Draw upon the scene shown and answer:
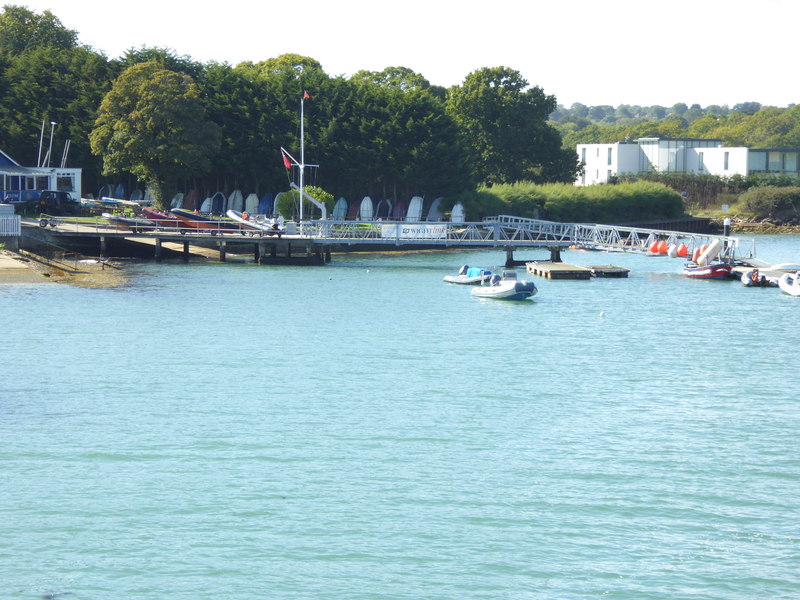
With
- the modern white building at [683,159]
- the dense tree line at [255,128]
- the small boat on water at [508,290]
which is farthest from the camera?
the modern white building at [683,159]

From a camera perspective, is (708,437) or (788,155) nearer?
(708,437)

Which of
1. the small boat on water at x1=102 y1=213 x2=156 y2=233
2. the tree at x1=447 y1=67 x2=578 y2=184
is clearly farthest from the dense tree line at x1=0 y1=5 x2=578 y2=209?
the tree at x1=447 y1=67 x2=578 y2=184

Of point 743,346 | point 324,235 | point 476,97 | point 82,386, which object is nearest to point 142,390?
point 82,386

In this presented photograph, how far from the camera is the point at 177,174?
93375 mm

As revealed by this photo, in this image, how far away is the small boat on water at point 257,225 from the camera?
255ft

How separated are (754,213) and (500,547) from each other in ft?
426

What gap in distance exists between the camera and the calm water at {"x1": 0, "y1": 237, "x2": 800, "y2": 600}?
69.4 feet

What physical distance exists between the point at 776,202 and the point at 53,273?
103m

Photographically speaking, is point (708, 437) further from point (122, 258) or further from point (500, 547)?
point (122, 258)

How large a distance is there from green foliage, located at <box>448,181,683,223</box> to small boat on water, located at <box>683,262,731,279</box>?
109 ft

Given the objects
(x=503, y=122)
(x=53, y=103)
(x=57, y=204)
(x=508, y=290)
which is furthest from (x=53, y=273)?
(x=503, y=122)

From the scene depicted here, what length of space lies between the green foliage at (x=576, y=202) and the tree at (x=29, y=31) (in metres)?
55.8

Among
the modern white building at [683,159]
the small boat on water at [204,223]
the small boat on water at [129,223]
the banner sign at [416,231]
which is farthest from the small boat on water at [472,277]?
the modern white building at [683,159]

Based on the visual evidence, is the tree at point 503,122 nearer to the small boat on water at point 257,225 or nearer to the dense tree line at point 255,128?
the dense tree line at point 255,128
